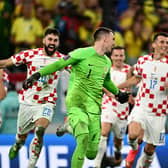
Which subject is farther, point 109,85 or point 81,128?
point 109,85

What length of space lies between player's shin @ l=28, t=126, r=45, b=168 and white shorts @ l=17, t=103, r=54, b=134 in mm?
268

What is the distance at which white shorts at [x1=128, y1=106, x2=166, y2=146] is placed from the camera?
15.5 m

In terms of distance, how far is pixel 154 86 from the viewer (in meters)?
15.4

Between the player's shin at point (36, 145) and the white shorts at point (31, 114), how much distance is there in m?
0.27

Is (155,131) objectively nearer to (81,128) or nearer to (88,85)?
(88,85)

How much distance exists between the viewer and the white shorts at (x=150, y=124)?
15531 millimetres

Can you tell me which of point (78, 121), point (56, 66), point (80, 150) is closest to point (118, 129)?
point (78, 121)

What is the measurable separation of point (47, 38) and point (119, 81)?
7.72 ft

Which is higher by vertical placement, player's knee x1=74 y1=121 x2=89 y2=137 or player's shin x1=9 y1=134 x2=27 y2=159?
player's knee x1=74 y1=121 x2=89 y2=137

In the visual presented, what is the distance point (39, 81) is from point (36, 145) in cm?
107

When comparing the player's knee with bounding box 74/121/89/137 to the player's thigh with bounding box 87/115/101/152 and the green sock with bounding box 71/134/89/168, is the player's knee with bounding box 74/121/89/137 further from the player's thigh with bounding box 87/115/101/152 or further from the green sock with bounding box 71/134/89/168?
the player's thigh with bounding box 87/115/101/152

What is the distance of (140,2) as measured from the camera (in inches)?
781

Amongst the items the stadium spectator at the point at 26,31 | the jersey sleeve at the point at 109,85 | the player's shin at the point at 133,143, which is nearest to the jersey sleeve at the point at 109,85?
the jersey sleeve at the point at 109,85

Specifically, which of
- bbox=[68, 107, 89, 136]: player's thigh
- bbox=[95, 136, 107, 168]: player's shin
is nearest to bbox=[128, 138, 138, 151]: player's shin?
bbox=[95, 136, 107, 168]: player's shin
